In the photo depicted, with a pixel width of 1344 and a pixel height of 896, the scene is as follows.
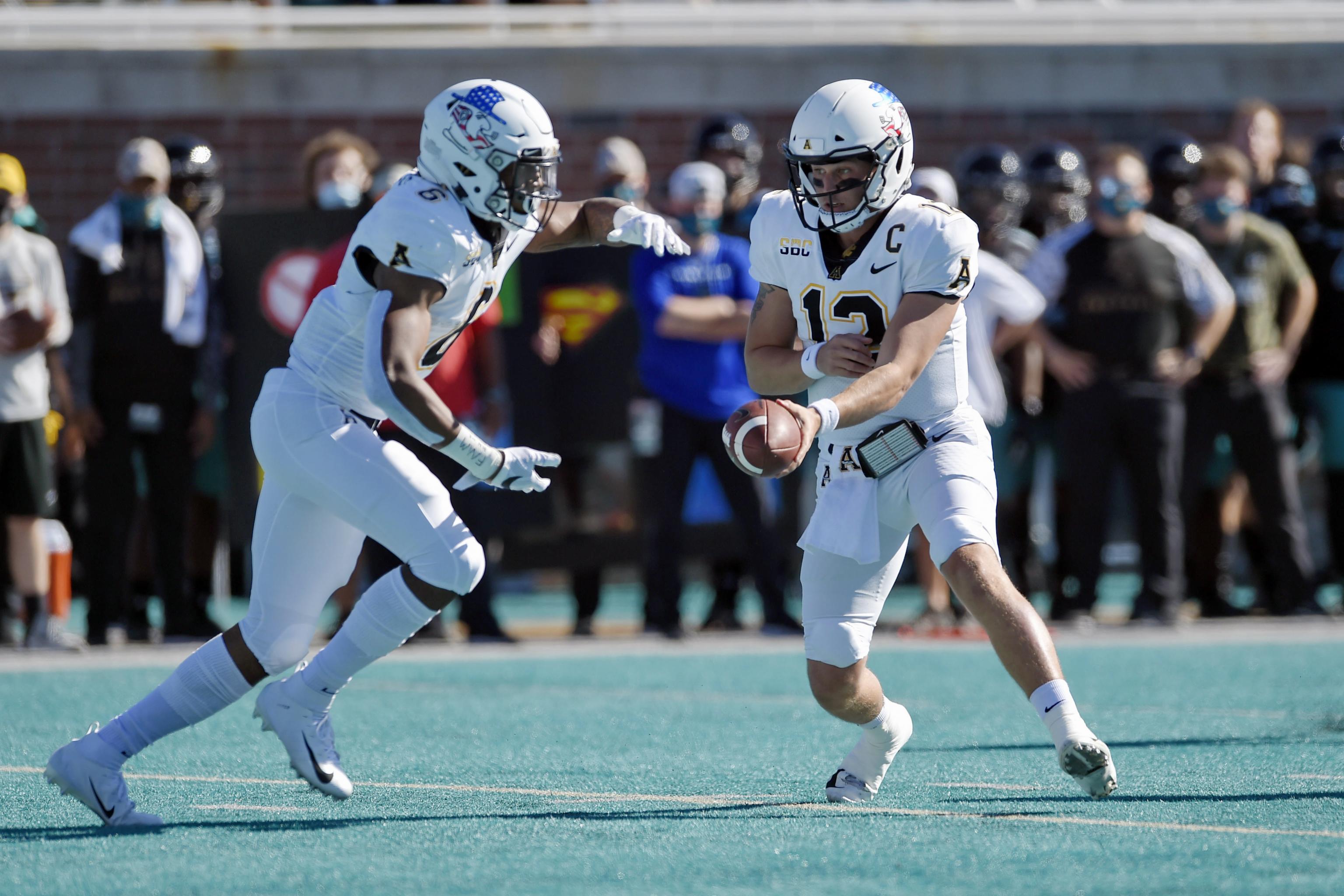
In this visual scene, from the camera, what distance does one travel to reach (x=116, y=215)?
347 inches

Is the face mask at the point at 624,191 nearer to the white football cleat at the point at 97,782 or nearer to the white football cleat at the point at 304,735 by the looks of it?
the white football cleat at the point at 304,735

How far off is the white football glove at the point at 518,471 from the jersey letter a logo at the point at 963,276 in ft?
3.42

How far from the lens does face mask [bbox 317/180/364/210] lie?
31.2ft

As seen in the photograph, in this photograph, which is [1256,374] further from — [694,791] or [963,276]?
[694,791]

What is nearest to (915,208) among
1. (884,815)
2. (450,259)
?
(450,259)

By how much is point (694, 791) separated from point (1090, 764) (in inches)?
43.0

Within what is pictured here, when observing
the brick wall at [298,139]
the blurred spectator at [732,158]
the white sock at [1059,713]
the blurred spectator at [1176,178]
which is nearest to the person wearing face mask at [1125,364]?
the blurred spectator at [1176,178]

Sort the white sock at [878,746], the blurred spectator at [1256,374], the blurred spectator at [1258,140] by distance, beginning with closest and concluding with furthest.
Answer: the white sock at [878,746] → the blurred spectator at [1256,374] → the blurred spectator at [1258,140]

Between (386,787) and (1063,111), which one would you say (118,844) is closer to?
(386,787)

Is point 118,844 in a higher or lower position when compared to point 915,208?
lower

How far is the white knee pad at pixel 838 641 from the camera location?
15.2 feet

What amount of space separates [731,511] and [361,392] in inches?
196

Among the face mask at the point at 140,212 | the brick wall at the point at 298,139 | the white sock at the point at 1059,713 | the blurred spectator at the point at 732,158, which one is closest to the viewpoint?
the white sock at the point at 1059,713

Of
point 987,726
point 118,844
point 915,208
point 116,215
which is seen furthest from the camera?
point 116,215
